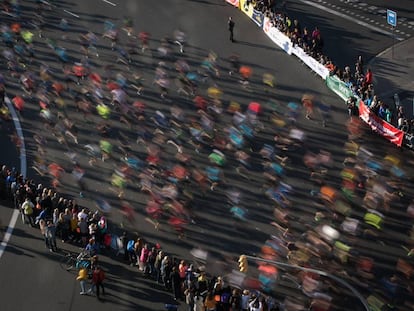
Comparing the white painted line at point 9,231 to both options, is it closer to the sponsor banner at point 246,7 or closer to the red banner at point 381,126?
the red banner at point 381,126

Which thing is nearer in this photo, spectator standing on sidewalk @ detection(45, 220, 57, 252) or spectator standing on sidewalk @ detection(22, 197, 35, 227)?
spectator standing on sidewalk @ detection(45, 220, 57, 252)

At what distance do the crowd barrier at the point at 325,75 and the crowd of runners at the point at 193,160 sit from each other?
86 centimetres

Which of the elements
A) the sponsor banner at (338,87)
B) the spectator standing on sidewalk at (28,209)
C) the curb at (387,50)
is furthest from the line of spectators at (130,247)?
the curb at (387,50)

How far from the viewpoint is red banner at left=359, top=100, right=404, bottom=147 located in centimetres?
3425

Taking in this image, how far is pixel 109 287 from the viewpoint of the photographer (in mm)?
27984

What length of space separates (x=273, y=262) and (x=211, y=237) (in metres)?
4.18

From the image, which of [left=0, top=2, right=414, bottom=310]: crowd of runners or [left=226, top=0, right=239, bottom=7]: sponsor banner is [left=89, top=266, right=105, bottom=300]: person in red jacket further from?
[left=226, top=0, right=239, bottom=7]: sponsor banner

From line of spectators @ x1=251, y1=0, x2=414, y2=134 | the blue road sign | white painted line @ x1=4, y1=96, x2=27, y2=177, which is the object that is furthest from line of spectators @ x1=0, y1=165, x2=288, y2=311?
the blue road sign

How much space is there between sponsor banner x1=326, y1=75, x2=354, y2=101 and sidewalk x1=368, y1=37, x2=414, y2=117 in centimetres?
205

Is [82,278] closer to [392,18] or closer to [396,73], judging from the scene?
[396,73]

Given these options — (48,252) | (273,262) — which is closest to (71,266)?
(48,252)

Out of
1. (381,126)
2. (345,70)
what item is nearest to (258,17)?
(345,70)

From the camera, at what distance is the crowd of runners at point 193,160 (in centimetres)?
2809

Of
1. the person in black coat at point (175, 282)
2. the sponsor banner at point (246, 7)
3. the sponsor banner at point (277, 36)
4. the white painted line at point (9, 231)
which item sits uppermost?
the sponsor banner at point (246, 7)
